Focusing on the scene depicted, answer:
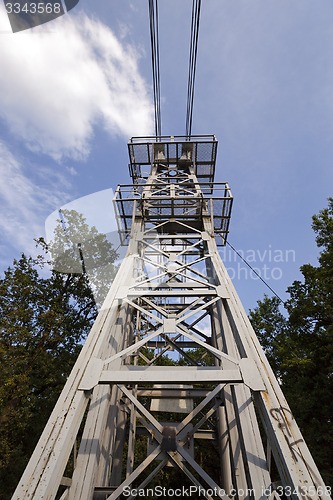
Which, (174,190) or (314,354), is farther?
(314,354)

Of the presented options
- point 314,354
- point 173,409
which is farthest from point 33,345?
point 314,354

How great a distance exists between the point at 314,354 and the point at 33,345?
36.6ft

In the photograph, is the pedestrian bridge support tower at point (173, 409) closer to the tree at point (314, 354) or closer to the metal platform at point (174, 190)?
the metal platform at point (174, 190)

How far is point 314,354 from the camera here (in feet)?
37.5

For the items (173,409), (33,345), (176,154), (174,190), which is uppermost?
(176,154)

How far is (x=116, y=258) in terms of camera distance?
1396 cm

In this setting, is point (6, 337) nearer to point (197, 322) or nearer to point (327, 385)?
point (197, 322)

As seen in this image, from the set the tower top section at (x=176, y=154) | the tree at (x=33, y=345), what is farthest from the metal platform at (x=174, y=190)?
the tree at (x=33, y=345)

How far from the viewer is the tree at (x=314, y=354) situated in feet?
33.4

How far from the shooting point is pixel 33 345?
10.3m

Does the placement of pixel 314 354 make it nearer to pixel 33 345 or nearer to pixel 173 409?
pixel 173 409

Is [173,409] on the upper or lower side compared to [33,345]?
lower

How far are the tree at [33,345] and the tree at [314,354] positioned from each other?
906 cm

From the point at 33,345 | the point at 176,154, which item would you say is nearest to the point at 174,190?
the point at 176,154
